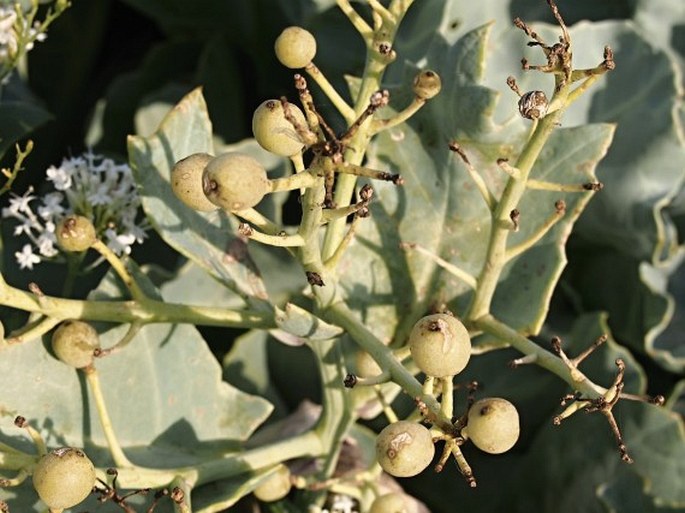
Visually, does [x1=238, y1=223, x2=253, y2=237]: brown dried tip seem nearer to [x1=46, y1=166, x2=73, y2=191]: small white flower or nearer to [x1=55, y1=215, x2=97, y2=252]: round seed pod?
[x1=55, y1=215, x2=97, y2=252]: round seed pod

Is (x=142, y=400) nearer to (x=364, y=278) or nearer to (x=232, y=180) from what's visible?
(x=364, y=278)

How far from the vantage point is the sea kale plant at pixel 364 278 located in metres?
0.71

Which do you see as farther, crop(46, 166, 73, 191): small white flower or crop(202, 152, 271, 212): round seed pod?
crop(46, 166, 73, 191): small white flower

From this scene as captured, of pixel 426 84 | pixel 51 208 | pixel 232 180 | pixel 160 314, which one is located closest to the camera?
pixel 232 180

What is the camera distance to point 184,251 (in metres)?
0.87

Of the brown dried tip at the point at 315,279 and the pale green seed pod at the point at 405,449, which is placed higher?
the brown dried tip at the point at 315,279

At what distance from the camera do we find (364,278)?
95 cm

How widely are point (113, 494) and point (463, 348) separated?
0.85 ft

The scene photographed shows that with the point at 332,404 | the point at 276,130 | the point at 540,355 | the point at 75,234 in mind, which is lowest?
the point at 332,404

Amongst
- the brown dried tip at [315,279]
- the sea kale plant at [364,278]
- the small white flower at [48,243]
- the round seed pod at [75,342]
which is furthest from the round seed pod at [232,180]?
the small white flower at [48,243]

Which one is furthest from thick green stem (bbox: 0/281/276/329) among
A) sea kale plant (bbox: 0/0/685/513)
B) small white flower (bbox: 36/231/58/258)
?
small white flower (bbox: 36/231/58/258)

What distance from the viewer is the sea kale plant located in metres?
0.71

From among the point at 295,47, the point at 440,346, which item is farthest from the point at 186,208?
the point at 440,346

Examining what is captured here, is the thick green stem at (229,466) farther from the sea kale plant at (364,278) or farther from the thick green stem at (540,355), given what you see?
the thick green stem at (540,355)
